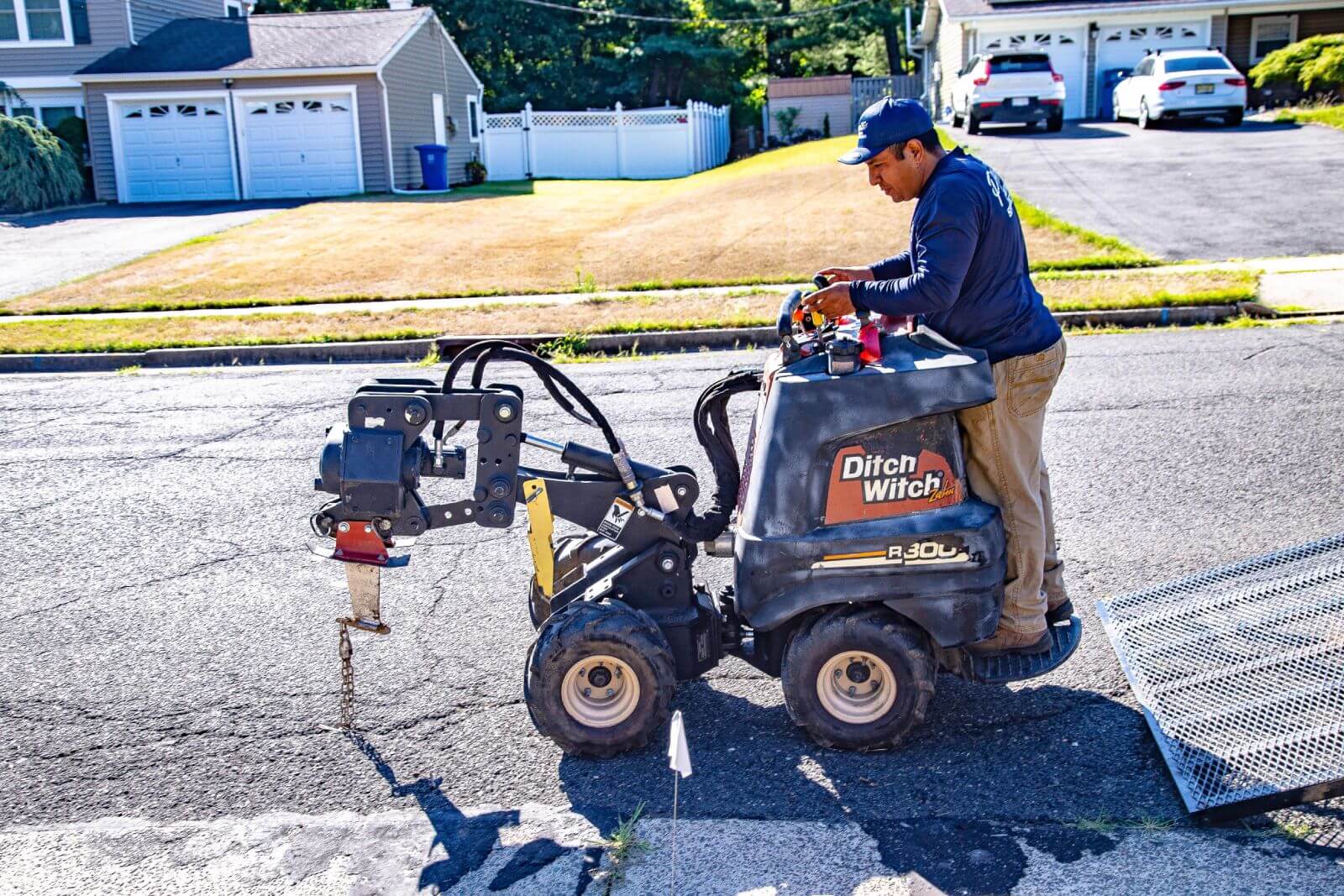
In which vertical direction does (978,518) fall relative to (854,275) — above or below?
below

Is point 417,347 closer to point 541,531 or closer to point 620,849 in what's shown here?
point 541,531

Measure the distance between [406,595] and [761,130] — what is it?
3950 centimetres

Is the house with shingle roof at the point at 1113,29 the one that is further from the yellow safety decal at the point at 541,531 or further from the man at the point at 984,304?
the yellow safety decal at the point at 541,531

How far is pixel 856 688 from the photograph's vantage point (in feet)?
13.5

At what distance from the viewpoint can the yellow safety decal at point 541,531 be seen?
4.25 m

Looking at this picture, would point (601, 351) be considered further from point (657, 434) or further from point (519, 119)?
point (519, 119)

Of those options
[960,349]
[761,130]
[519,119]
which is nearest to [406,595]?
[960,349]

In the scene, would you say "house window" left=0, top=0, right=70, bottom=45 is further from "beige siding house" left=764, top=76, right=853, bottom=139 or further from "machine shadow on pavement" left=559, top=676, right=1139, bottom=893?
"machine shadow on pavement" left=559, top=676, right=1139, bottom=893

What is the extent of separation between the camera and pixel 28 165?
26938 millimetres

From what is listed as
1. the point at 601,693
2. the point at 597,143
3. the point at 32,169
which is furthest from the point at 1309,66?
the point at 601,693

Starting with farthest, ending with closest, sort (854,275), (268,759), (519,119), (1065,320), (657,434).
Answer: (519,119)
(1065,320)
(657,434)
(854,275)
(268,759)

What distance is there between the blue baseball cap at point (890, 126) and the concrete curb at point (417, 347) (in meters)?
7.55

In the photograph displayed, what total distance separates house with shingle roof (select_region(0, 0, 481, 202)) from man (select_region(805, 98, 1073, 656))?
27323mm

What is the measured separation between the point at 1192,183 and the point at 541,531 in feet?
56.2
